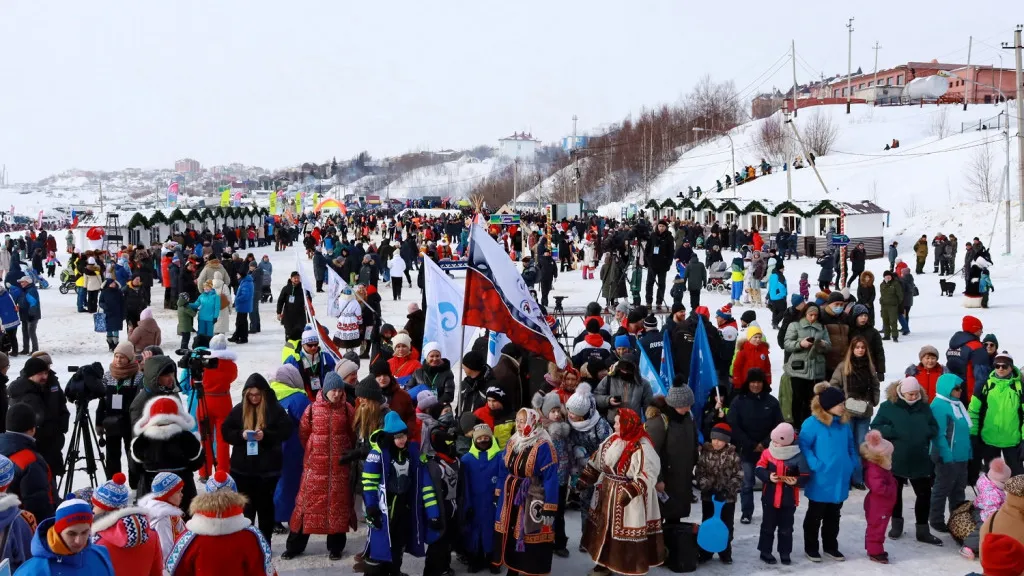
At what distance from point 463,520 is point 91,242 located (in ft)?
118

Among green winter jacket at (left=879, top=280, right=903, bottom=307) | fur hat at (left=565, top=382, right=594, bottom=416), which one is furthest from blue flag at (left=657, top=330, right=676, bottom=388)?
green winter jacket at (left=879, top=280, right=903, bottom=307)

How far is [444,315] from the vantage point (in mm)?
9758

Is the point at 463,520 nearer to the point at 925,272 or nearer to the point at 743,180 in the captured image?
the point at 925,272

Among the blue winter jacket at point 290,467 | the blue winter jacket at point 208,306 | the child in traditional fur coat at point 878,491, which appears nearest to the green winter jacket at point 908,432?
the child in traditional fur coat at point 878,491

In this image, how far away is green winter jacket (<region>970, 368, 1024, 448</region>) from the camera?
748 centimetres

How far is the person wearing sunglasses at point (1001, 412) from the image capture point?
7.48m

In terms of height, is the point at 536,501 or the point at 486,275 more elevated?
the point at 486,275

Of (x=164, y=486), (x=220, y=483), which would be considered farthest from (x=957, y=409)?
(x=164, y=486)

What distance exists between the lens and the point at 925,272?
86.3 feet

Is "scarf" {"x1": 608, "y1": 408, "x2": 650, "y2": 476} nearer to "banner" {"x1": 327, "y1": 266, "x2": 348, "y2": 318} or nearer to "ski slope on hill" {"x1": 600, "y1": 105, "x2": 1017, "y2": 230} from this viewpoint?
"banner" {"x1": 327, "y1": 266, "x2": 348, "y2": 318}

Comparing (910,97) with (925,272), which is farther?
(910,97)

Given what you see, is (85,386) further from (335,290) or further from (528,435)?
(335,290)

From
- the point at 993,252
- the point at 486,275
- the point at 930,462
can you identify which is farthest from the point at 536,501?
the point at 993,252

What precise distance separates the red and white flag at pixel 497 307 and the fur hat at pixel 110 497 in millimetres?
3969
